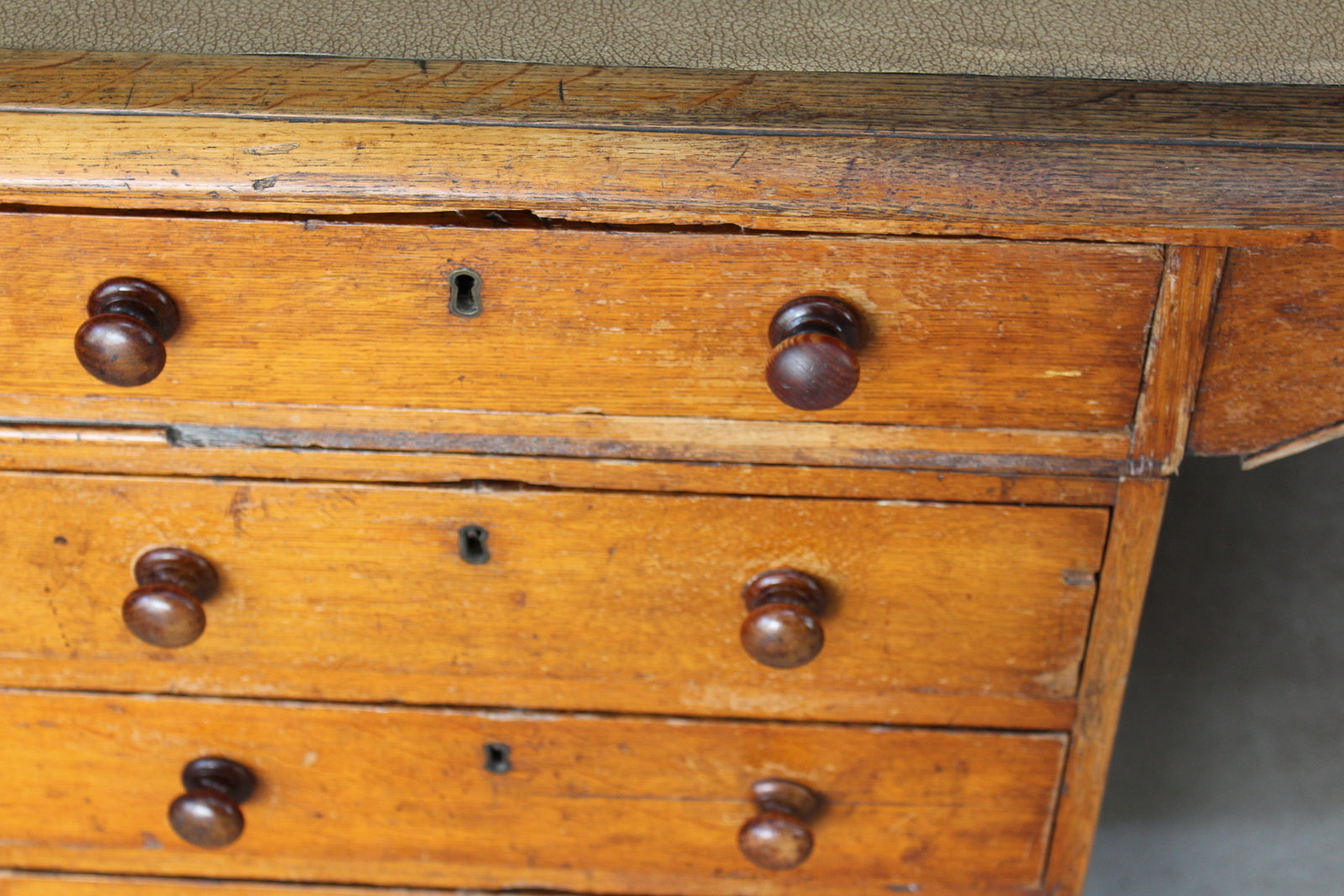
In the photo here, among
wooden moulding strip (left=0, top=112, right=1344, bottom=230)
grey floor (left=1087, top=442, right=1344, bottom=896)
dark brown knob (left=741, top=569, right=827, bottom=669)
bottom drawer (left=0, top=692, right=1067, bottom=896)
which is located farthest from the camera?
grey floor (left=1087, top=442, right=1344, bottom=896)

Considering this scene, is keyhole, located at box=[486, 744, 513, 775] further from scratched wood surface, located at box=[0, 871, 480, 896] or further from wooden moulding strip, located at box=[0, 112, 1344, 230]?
wooden moulding strip, located at box=[0, 112, 1344, 230]

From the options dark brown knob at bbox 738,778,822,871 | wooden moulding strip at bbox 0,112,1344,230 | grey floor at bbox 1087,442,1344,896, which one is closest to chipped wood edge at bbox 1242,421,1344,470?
wooden moulding strip at bbox 0,112,1344,230

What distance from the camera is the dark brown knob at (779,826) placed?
2.47 ft

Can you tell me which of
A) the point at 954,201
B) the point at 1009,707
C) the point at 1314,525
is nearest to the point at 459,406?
the point at 954,201

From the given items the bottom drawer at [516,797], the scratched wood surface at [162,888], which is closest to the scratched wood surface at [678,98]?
the bottom drawer at [516,797]

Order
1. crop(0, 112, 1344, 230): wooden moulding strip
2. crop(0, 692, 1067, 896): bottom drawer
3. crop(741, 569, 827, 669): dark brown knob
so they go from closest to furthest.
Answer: crop(0, 112, 1344, 230): wooden moulding strip
crop(741, 569, 827, 669): dark brown knob
crop(0, 692, 1067, 896): bottom drawer

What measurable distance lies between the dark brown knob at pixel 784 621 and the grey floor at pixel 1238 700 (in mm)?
743

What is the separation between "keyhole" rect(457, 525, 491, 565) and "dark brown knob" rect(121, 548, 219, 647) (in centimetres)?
17

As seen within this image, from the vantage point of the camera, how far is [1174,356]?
62 cm

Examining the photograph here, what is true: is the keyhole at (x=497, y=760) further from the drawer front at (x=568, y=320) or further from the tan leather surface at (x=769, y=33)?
the tan leather surface at (x=769, y=33)

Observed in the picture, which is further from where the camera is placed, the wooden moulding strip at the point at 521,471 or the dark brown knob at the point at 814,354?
the wooden moulding strip at the point at 521,471

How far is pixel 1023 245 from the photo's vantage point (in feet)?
1.94

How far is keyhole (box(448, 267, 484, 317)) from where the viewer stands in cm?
61

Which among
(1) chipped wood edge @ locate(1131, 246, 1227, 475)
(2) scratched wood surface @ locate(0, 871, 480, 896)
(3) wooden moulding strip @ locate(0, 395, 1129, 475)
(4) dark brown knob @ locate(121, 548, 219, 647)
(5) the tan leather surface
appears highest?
(5) the tan leather surface
